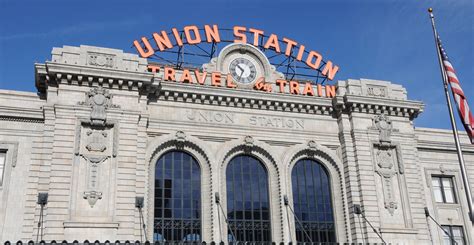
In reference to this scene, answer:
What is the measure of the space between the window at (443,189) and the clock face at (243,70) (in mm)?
14621

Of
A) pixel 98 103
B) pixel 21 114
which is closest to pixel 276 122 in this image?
pixel 98 103

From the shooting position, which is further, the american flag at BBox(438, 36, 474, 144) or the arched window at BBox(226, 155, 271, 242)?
the arched window at BBox(226, 155, 271, 242)

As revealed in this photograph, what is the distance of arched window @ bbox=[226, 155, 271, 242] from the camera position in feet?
104

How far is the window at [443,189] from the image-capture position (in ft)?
123

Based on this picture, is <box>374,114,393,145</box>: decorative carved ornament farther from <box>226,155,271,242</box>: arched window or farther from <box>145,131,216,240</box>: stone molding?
<box>145,131,216,240</box>: stone molding

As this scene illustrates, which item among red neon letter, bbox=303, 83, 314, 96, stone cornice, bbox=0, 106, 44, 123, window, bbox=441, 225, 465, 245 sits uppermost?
red neon letter, bbox=303, 83, 314, 96

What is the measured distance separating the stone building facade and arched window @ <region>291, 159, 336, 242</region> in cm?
32

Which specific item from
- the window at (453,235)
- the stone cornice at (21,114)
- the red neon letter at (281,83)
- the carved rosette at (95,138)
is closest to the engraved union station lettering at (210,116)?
the red neon letter at (281,83)

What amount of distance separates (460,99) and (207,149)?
14.5 m

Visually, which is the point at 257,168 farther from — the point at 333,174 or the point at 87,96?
the point at 87,96

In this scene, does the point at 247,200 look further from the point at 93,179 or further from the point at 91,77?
the point at 91,77

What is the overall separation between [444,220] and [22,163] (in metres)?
26.8

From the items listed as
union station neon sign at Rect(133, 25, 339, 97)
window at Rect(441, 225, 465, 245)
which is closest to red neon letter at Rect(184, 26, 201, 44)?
union station neon sign at Rect(133, 25, 339, 97)

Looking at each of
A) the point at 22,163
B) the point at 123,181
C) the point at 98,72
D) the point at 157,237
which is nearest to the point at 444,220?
the point at 157,237
